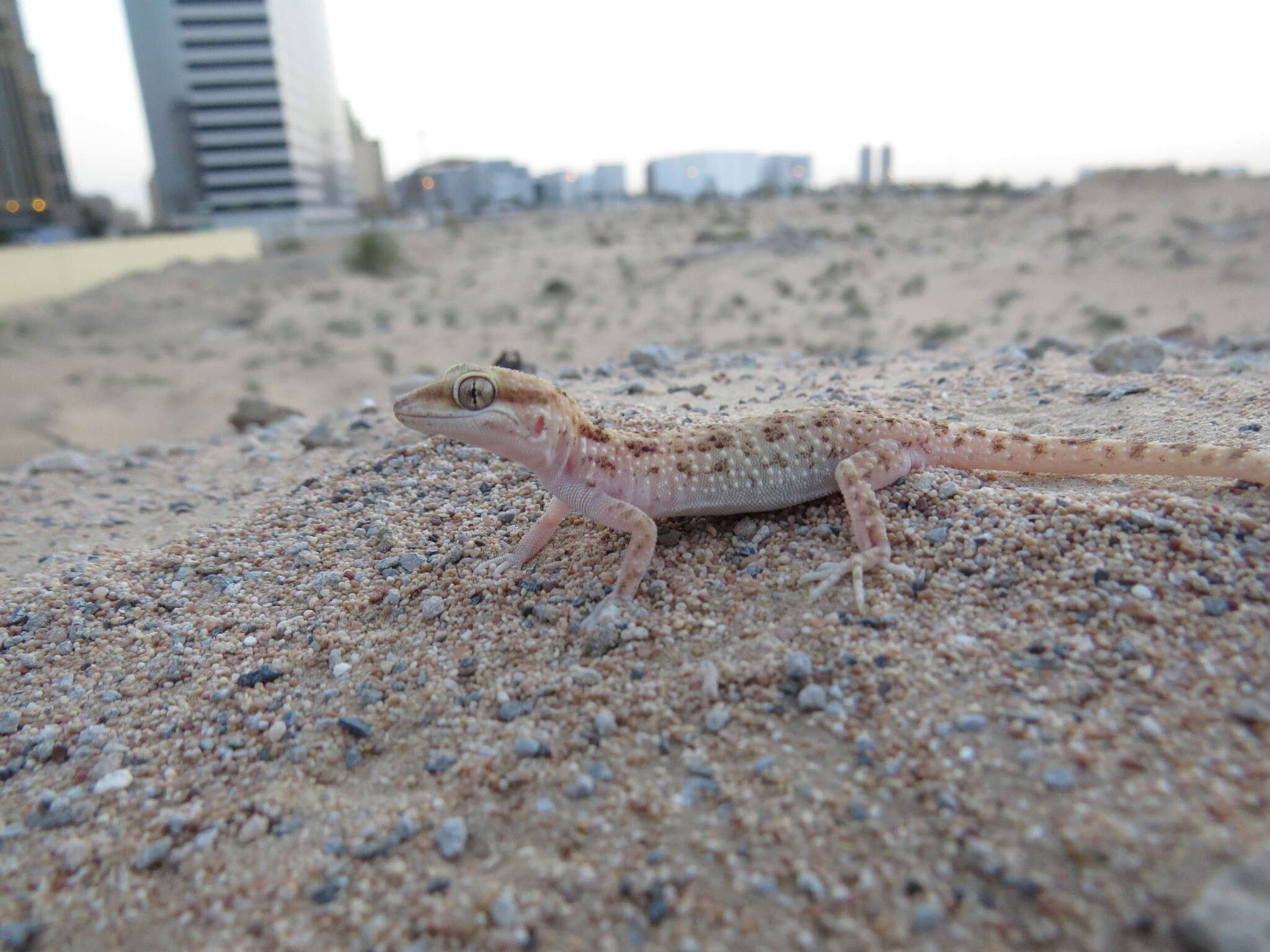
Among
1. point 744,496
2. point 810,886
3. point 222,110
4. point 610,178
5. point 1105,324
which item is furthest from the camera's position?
point 610,178

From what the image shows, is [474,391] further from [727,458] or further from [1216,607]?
[1216,607]

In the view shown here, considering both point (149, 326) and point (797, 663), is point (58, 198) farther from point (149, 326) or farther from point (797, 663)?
point (797, 663)

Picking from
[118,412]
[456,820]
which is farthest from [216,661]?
[118,412]

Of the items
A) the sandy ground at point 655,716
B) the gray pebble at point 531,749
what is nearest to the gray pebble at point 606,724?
the sandy ground at point 655,716

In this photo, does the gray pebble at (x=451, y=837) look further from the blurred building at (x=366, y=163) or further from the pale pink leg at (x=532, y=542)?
the blurred building at (x=366, y=163)

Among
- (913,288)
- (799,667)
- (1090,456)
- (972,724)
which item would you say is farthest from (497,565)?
(913,288)

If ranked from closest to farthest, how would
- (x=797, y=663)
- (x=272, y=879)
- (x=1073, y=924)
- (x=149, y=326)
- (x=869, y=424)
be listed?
(x=1073, y=924)
(x=272, y=879)
(x=797, y=663)
(x=869, y=424)
(x=149, y=326)
